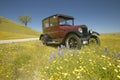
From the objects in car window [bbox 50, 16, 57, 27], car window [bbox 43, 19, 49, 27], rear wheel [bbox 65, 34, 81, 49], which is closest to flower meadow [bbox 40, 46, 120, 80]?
rear wheel [bbox 65, 34, 81, 49]

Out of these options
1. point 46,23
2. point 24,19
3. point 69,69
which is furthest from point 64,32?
point 24,19

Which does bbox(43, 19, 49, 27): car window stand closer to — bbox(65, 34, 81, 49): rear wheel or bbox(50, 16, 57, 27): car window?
bbox(50, 16, 57, 27): car window

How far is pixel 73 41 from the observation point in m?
8.51

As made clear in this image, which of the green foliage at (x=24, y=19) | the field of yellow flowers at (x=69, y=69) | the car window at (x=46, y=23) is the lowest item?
the field of yellow flowers at (x=69, y=69)

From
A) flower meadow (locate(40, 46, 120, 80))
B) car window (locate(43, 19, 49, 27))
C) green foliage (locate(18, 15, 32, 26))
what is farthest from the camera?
green foliage (locate(18, 15, 32, 26))

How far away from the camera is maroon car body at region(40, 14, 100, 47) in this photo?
8347 mm

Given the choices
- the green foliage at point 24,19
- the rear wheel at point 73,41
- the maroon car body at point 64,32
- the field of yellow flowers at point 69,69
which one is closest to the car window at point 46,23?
the maroon car body at point 64,32

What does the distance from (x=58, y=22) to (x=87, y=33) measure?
2.35 m

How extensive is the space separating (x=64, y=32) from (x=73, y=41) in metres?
1.18

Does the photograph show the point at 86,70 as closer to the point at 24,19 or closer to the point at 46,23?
the point at 46,23

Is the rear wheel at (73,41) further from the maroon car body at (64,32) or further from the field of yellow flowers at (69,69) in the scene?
the field of yellow flowers at (69,69)

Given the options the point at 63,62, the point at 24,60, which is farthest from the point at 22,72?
the point at 63,62

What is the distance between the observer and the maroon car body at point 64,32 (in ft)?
27.4

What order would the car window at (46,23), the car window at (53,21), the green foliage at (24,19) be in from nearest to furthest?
1. the car window at (53,21)
2. the car window at (46,23)
3. the green foliage at (24,19)
